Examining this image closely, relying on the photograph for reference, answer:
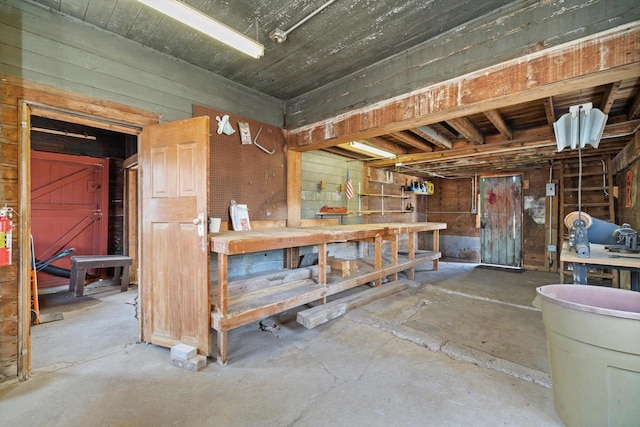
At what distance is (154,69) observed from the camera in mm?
2869

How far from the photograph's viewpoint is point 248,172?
12.0ft

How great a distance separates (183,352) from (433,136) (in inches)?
165

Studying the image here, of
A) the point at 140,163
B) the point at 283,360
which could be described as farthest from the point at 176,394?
the point at 140,163

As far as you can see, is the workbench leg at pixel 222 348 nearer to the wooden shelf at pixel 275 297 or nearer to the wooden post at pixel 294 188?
the wooden shelf at pixel 275 297

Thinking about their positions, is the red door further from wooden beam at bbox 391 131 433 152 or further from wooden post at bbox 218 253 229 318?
wooden beam at bbox 391 131 433 152

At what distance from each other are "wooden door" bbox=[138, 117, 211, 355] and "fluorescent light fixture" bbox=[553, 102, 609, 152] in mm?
3301

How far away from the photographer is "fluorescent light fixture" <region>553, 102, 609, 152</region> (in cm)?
244

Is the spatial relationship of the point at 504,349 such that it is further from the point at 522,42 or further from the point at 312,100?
the point at 312,100

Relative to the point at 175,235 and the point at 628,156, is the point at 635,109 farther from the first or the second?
the point at 175,235

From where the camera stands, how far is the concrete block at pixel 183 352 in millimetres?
2381

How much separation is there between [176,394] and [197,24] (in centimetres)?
271

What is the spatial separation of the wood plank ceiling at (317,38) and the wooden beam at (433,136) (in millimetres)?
47

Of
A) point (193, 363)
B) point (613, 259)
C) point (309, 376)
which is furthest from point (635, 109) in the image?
point (193, 363)

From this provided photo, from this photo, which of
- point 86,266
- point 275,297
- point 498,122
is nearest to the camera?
point 275,297
